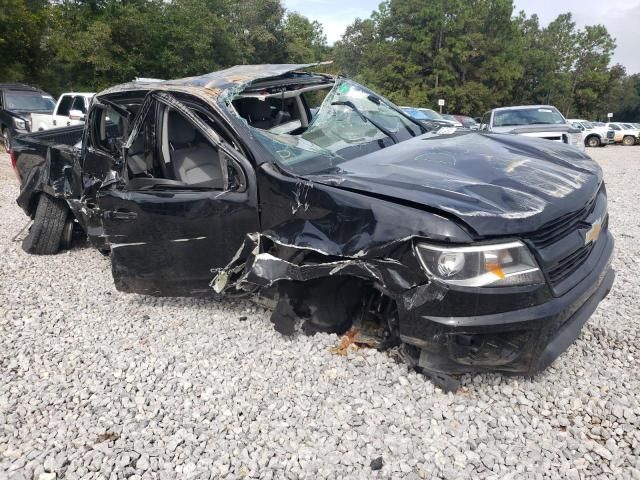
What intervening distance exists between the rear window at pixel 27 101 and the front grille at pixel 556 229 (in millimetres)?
15344

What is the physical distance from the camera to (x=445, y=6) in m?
43.3

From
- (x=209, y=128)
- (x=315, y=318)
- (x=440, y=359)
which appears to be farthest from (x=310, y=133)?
(x=440, y=359)

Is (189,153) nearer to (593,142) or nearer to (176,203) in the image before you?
(176,203)

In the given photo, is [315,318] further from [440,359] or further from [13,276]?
[13,276]

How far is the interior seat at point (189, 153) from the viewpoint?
3453 millimetres

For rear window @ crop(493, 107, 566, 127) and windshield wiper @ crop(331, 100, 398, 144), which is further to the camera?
rear window @ crop(493, 107, 566, 127)

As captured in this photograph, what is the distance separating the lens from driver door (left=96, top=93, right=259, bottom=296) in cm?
303

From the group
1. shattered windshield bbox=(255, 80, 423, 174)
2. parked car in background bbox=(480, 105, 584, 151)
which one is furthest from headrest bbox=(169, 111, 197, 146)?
parked car in background bbox=(480, 105, 584, 151)

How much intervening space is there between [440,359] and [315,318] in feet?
2.88

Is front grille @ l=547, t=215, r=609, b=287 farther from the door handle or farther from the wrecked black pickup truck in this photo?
the door handle

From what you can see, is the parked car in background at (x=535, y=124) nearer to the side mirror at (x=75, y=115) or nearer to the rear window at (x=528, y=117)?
the rear window at (x=528, y=117)

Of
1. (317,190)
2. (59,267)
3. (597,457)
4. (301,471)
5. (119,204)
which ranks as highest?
(317,190)

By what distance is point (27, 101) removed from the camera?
14211mm

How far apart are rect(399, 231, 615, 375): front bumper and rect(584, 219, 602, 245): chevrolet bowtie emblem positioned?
0.84ft
